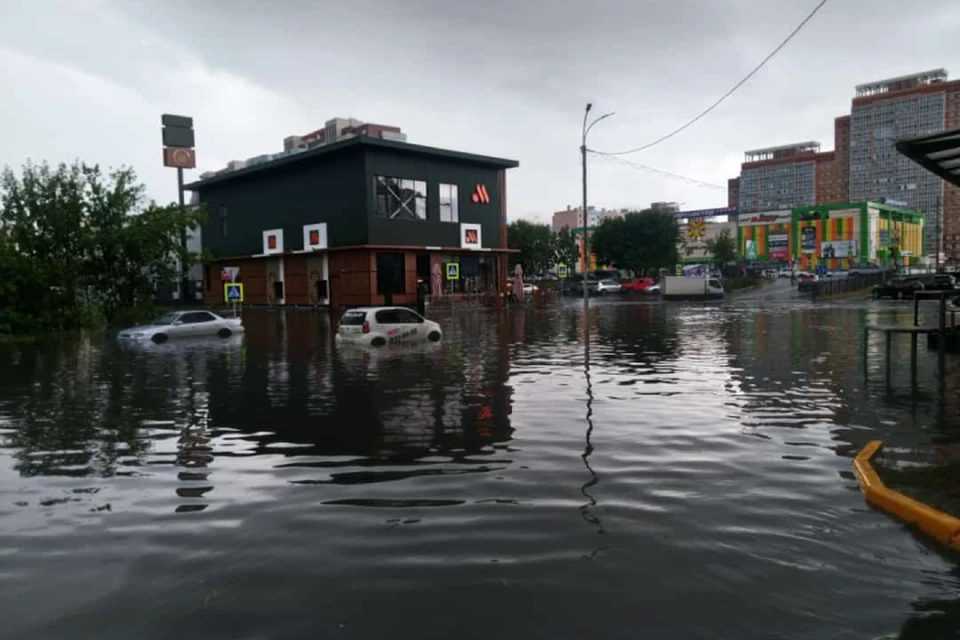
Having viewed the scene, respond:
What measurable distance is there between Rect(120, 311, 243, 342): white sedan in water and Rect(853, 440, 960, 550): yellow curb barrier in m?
25.6

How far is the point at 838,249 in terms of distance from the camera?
11550cm

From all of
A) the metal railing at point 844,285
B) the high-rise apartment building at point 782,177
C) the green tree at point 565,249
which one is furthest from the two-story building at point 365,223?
the high-rise apartment building at point 782,177

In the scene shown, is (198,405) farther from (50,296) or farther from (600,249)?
(600,249)

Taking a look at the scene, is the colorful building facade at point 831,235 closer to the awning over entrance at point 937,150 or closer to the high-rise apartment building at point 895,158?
the high-rise apartment building at point 895,158

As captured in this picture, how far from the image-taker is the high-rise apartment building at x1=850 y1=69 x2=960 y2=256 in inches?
5187

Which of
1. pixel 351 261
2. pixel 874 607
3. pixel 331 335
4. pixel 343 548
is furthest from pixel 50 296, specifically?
pixel 874 607

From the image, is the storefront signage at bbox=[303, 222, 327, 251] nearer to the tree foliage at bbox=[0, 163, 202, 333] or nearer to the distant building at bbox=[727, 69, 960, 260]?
the tree foliage at bbox=[0, 163, 202, 333]

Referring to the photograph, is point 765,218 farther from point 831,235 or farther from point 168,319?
point 168,319

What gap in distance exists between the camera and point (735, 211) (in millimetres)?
129625

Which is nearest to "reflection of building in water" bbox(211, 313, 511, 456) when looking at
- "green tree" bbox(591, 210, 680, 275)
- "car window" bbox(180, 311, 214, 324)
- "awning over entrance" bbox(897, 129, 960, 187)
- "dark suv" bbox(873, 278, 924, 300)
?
"awning over entrance" bbox(897, 129, 960, 187)

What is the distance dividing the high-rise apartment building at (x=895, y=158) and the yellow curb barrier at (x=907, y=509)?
142 metres

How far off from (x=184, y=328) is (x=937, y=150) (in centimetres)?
2606

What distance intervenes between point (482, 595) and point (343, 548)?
4.59ft

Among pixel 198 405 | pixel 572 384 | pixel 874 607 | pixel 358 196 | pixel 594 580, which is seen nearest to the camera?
pixel 874 607
